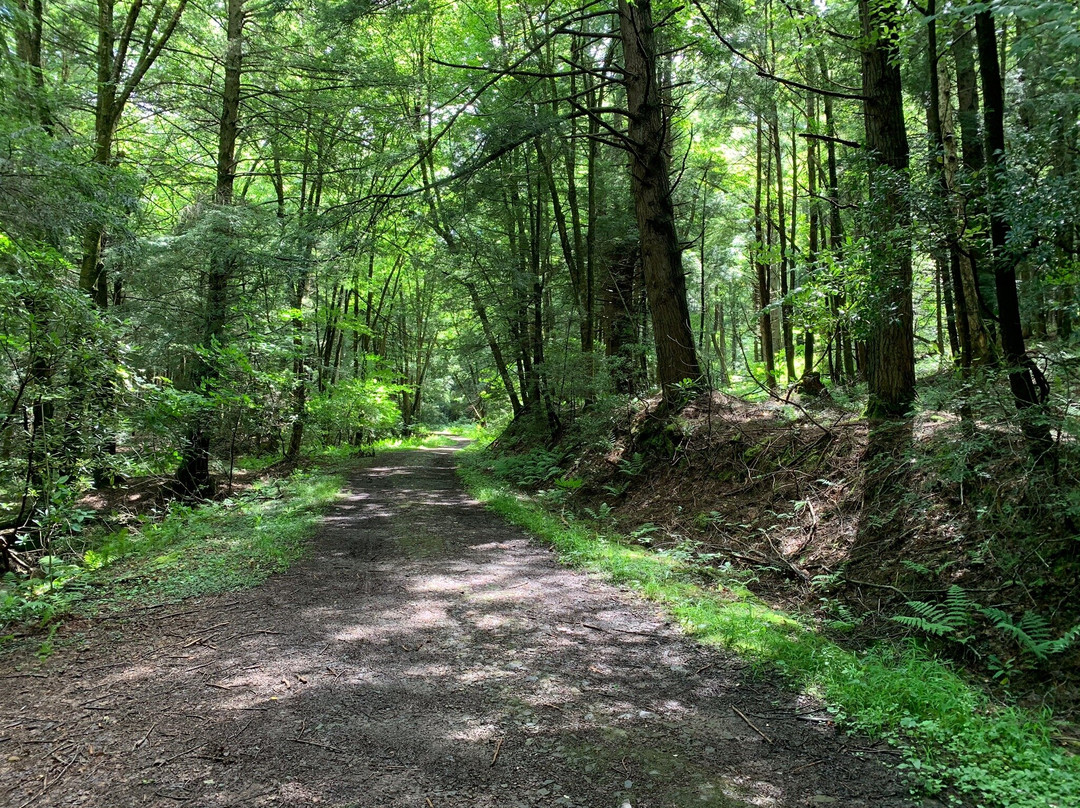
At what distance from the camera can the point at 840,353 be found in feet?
46.4

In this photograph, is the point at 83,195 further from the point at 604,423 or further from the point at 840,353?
the point at 840,353

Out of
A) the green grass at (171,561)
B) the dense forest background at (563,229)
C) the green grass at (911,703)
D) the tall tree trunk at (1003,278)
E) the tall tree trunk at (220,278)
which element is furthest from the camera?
the tall tree trunk at (220,278)

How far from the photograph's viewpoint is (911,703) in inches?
117

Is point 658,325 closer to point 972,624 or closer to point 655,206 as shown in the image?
point 655,206

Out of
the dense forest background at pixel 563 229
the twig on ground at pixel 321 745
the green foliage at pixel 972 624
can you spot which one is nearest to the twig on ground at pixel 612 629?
the green foliage at pixel 972 624

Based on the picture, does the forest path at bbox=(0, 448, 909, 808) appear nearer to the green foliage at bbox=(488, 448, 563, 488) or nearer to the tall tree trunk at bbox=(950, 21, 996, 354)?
the tall tree trunk at bbox=(950, 21, 996, 354)

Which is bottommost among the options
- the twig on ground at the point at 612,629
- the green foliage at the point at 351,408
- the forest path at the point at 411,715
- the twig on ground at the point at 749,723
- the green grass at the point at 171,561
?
the twig on ground at the point at 612,629

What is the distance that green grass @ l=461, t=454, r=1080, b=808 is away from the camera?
7.79 ft

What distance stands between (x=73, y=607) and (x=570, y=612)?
13.6 ft

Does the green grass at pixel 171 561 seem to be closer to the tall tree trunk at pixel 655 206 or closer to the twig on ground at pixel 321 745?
the twig on ground at pixel 321 745

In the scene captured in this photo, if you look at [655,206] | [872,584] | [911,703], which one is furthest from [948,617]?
[655,206]

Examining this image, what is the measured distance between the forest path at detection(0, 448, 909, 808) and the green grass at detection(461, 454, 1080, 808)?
0.20 metres

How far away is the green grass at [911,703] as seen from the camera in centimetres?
237

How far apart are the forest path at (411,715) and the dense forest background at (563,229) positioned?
2134 mm
